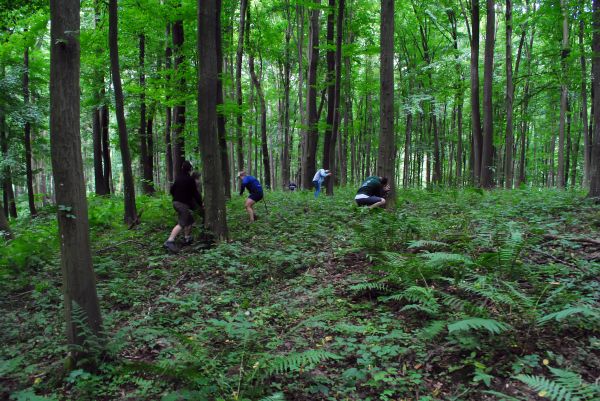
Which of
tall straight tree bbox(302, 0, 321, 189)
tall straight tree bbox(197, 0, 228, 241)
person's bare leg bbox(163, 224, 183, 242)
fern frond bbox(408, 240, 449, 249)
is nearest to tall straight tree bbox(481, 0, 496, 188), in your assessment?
tall straight tree bbox(302, 0, 321, 189)

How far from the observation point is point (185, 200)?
863 centimetres

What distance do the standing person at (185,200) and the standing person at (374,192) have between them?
409 centimetres

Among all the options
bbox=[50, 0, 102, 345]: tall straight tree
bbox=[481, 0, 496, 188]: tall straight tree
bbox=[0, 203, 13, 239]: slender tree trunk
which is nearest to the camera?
bbox=[50, 0, 102, 345]: tall straight tree

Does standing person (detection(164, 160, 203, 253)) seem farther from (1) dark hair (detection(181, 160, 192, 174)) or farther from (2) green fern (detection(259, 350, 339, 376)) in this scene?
(2) green fern (detection(259, 350, 339, 376))

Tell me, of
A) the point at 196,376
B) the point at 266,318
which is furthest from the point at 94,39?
the point at 196,376

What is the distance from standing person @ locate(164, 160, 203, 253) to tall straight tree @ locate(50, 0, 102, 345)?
462 cm

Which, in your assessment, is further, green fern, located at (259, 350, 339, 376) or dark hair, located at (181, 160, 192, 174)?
dark hair, located at (181, 160, 192, 174)

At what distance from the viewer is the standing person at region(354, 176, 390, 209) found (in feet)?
30.1

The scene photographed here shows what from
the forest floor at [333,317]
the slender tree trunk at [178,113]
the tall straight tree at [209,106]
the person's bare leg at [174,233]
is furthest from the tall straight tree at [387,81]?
the slender tree trunk at [178,113]

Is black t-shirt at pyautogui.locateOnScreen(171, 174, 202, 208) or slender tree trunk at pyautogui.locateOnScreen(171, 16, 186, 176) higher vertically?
slender tree trunk at pyautogui.locateOnScreen(171, 16, 186, 176)

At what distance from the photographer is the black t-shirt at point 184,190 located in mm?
8609

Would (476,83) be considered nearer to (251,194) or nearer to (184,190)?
(251,194)

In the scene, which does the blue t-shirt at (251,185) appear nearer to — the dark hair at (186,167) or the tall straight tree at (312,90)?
the dark hair at (186,167)

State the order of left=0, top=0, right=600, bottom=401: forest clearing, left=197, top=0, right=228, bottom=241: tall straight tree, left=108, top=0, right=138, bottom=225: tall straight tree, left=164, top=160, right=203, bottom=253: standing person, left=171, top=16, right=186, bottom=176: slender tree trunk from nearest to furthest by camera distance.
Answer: left=0, top=0, right=600, bottom=401: forest clearing < left=197, top=0, right=228, bottom=241: tall straight tree < left=164, top=160, right=203, bottom=253: standing person < left=108, top=0, right=138, bottom=225: tall straight tree < left=171, top=16, right=186, bottom=176: slender tree trunk
